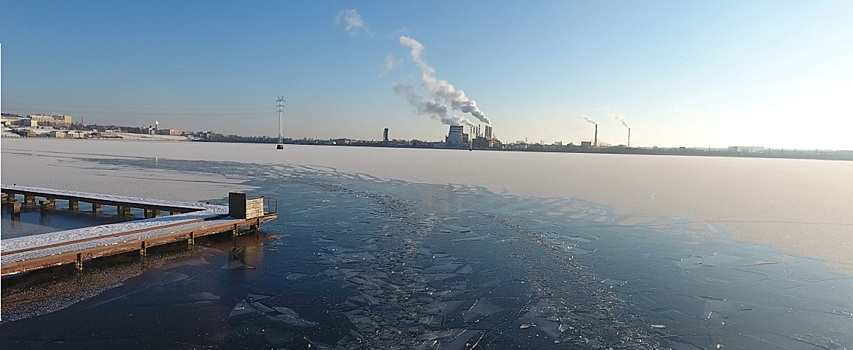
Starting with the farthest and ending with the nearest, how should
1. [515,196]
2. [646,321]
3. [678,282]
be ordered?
[515,196] < [678,282] < [646,321]

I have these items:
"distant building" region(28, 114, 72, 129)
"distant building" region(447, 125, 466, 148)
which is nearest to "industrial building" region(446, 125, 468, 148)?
"distant building" region(447, 125, 466, 148)

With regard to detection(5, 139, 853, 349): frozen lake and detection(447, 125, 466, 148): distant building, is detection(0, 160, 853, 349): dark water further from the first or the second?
detection(447, 125, 466, 148): distant building

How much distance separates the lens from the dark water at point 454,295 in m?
4.90

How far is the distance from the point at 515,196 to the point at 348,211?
610cm

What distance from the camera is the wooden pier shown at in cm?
680

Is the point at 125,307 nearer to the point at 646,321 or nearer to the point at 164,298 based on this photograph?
the point at 164,298

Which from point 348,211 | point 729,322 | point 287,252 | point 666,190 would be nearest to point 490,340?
point 729,322

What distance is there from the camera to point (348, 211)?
12492 mm

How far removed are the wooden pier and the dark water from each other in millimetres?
328

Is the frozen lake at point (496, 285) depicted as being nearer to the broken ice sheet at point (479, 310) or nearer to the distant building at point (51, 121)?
the broken ice sheet at point (479, 310)

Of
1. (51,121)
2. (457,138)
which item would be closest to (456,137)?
(457,138)

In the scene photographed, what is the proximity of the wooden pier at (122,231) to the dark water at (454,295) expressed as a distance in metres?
0.33

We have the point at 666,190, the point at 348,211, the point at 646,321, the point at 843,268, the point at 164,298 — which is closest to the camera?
the point at 646,321

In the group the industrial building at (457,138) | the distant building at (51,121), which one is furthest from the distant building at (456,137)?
the distant building at (51,121)
